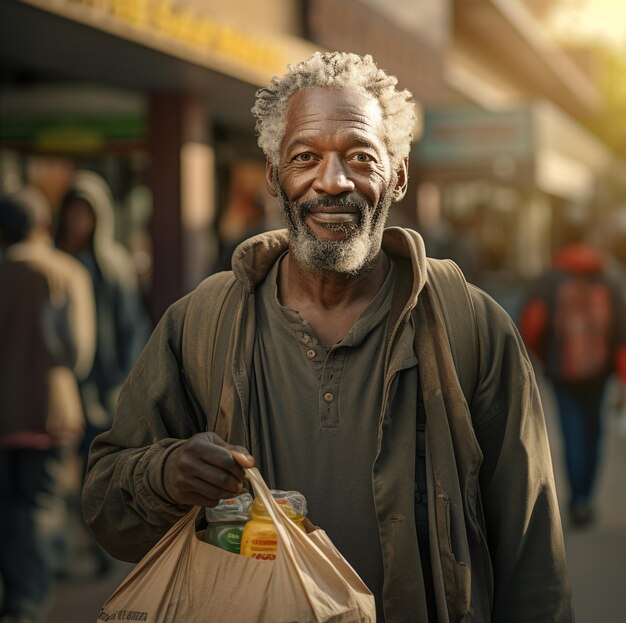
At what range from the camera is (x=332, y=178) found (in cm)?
267

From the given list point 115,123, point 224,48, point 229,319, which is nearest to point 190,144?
point 224,48

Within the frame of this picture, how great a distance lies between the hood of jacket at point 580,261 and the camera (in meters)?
8.40

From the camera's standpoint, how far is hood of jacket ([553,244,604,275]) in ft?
27.6

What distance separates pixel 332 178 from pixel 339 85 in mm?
238

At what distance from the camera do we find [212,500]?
2.38 meters

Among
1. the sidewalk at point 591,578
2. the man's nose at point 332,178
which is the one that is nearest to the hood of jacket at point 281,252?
the man's nose at point 332,178

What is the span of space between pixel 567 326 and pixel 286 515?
635cm

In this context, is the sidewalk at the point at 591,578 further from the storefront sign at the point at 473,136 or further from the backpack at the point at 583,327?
the storefront sign at the point at 473,136

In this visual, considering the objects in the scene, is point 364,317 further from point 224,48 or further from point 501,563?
point 224,48

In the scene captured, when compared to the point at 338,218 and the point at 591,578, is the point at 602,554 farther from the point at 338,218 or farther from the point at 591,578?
the point at 338,218

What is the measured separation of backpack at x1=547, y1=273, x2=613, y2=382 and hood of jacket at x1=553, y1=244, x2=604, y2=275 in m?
0.06

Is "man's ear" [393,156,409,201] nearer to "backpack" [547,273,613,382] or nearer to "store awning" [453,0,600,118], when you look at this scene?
"backpack" [547,273,613,382]

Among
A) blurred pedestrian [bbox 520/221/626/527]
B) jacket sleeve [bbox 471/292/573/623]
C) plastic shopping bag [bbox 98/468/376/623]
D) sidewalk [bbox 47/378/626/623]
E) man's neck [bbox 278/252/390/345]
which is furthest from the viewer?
blurred pedestrian [bbox 520/221/626/527]

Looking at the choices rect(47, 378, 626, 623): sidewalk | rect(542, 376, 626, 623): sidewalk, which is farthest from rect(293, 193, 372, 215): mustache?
rect(542, 376, 626, 623): sidewalk
